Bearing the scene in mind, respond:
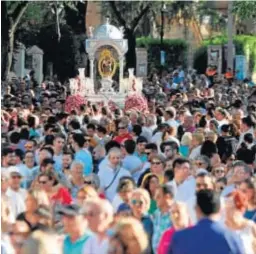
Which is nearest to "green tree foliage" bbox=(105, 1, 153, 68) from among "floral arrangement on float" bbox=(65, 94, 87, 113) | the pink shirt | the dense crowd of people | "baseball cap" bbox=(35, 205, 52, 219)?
"floral arrangement on float" bbox=(65, 94, 87, 113)

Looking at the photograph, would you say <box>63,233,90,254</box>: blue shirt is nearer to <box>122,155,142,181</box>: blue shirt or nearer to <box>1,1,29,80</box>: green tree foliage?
<box>122,155,142,181</box>: blue shirt

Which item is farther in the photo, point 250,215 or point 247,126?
point 247,126

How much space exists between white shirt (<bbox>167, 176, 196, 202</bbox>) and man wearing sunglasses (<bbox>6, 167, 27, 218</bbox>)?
1.49 meters

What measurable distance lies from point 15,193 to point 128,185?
1267 millimetres

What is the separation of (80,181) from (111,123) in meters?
6.60

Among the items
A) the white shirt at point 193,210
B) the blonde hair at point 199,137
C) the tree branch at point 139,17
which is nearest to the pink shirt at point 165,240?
the white shirt at point 193,210

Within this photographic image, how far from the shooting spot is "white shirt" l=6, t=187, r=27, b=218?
11852 millimetres

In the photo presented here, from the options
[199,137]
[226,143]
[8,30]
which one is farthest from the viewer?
[8,30]

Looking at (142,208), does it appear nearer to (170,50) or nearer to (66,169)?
(66,169)

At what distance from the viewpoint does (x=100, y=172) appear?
46.1ft

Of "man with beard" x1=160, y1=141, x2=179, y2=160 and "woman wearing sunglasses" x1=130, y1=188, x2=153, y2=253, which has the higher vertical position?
"man with beard" x1=160, y1=141, x2=179, y2=160

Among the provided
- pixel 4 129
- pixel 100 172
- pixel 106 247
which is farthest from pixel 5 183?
pixel 4 129

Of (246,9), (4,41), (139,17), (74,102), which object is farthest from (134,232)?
(139,17)

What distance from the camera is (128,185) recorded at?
38.1 ft
